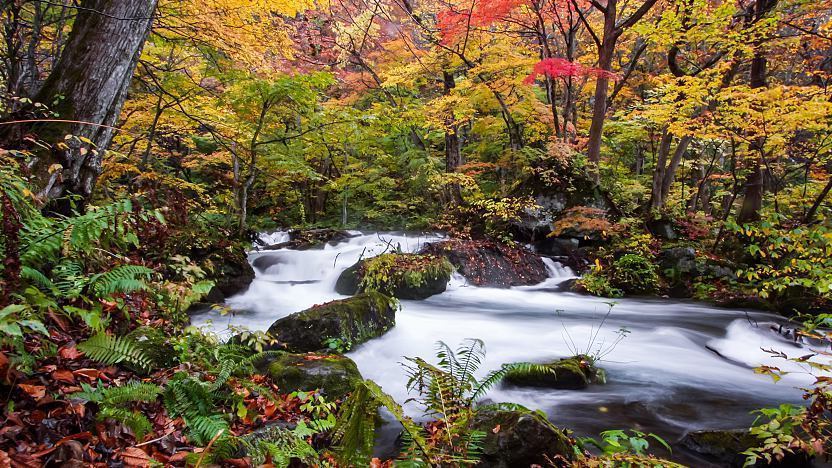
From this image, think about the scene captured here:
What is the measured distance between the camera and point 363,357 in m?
6.11

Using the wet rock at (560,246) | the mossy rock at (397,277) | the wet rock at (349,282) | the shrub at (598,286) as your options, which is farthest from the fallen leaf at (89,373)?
the wet rock at (560,246)

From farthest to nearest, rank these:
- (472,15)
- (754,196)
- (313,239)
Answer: (313,239) → (472,15) → (754,196)

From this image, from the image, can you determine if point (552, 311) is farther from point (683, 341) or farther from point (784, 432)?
point (784, 432)

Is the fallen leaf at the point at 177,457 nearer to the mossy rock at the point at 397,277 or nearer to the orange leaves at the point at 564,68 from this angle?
the mossy rock at the point at 397,277

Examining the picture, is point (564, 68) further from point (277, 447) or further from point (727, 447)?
point (277, 447)

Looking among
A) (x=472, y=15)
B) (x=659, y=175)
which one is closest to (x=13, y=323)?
(x=472, y=15)

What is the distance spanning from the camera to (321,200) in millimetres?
19594

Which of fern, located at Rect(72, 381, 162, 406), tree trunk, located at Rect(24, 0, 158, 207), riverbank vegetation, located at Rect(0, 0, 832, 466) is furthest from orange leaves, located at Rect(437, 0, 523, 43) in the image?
fern, located at Rect(72, 381, 162, 406)

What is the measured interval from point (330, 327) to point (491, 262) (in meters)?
6.57

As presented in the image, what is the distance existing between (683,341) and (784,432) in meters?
4.70

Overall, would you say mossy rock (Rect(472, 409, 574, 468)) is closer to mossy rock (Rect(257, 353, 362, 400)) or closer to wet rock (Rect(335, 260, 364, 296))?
mossy rock (Rect(257, 353, 362, 400))

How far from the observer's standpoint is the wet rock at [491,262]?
11.2m

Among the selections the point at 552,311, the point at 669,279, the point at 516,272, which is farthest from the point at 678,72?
the point at 552,311

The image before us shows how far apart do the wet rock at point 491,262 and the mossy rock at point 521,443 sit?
769cm
